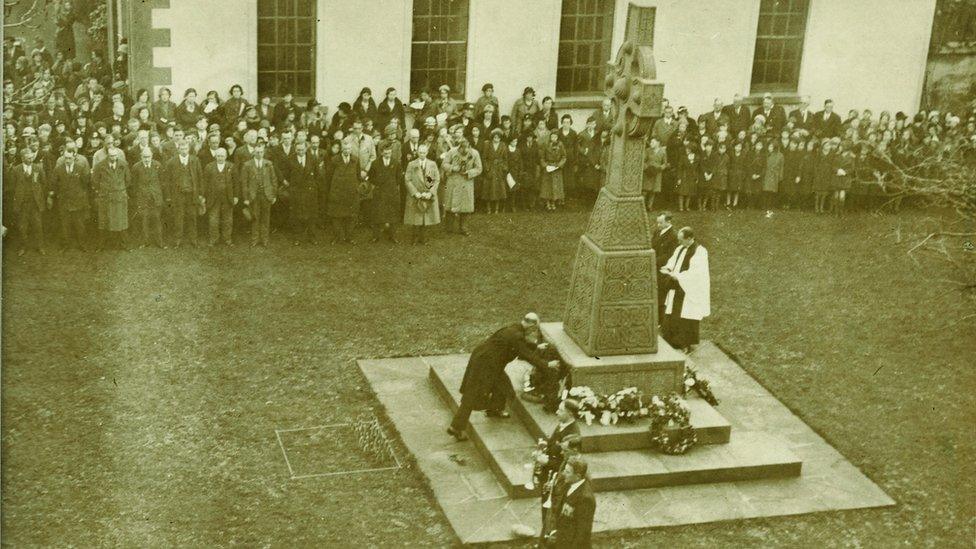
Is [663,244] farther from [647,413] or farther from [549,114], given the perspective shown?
[549,114]

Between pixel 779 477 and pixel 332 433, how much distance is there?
4.79 m

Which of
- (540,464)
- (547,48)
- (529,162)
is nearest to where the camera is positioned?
(540,464)

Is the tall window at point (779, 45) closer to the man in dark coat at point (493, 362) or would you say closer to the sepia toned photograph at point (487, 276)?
the sepia toned photograph at point (487, 276)

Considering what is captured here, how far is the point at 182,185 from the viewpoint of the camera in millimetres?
17703

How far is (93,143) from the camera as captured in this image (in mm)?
17938

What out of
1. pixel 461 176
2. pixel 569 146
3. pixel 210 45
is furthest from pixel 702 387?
pixel 210 45

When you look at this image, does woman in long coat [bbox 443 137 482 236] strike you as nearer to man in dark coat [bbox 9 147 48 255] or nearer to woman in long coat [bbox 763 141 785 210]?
woman in long coat [bbox 763 141 785 210]

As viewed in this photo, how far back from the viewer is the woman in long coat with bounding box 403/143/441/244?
18.8 metres

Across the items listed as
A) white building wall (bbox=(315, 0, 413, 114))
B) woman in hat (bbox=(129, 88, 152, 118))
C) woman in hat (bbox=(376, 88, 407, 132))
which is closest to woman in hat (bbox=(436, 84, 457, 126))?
woman in hat (bbox=(376, 88, 407, 132))

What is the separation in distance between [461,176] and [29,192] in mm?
6729

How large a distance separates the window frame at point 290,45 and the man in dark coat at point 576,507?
13.9 m

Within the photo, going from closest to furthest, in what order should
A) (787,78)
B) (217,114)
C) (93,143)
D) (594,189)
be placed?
(93,143) < (217,114) < (594,189) < (787,78)

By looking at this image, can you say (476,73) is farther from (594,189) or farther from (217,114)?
(217,114)

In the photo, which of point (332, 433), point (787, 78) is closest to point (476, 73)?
point (787, 78)
